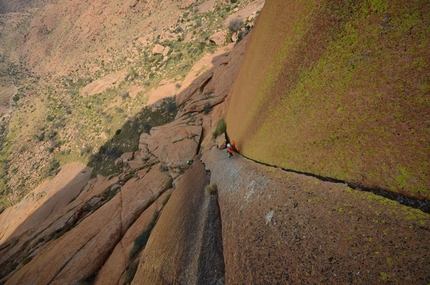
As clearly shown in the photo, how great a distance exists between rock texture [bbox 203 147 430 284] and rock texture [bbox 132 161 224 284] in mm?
412

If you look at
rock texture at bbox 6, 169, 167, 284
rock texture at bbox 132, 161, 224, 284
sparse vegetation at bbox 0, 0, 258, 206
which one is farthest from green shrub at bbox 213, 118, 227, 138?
sparse vegetation at bbox 0, 0, 258, 206

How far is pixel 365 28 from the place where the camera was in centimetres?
276

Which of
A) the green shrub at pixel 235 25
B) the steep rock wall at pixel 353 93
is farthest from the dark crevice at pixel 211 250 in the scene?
the green shrub at pixel 235 25

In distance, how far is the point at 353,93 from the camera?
2.91 meters

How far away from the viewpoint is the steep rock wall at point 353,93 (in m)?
2.26

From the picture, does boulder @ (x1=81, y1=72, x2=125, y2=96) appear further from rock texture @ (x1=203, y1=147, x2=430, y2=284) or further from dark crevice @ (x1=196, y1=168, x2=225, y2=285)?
rock texture @ (x1=203, y1=147, x2=430, y2=284)

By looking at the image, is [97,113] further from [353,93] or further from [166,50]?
[353,93]

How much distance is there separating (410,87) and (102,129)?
32372 mm

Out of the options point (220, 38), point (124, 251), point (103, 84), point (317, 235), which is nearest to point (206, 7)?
point (220, 38)

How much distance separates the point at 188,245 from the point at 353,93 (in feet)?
15.5

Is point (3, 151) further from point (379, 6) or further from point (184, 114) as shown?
point (379, 6)

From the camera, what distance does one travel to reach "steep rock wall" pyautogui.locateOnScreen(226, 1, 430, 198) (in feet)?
7.41

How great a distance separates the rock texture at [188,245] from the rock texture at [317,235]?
412 mm

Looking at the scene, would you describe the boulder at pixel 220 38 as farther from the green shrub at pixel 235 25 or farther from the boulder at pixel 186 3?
the boulder at pixel 186 3
